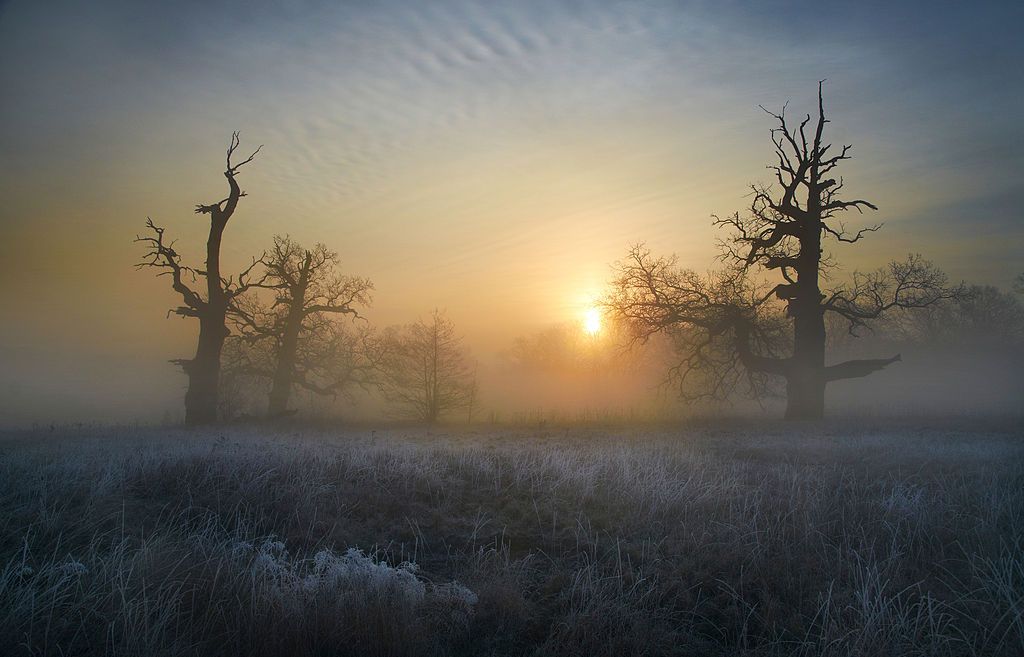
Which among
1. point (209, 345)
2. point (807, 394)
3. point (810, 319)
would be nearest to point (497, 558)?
point (807, 394)

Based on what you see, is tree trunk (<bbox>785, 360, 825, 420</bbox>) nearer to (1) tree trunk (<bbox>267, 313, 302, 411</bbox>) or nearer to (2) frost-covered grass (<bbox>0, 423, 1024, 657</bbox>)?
(2) frost-covered grass (<bbox>0, 423, 1024, 657</bbox>)

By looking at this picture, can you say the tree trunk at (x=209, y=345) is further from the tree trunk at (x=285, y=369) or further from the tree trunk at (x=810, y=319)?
the tree trunk at (x=810, y=319)

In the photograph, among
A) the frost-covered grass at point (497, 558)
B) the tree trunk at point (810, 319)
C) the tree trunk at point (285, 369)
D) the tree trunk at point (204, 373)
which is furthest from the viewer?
the tree trunk at point (285, 369)

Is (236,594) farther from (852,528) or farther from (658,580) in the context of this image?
(852,528)

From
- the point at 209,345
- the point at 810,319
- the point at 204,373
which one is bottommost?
the point at 204,373

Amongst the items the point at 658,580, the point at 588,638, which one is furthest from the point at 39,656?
the point at 658,580

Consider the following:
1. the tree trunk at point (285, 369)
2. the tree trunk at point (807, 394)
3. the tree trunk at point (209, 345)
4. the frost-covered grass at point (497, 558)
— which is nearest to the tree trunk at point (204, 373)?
the tree trunk at point (209, 345)

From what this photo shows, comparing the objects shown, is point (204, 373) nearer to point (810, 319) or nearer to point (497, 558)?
point (497, 558)

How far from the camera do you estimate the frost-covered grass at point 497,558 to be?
12.7ft

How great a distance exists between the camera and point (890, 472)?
8547mm

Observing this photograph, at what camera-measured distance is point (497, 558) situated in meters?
5.09

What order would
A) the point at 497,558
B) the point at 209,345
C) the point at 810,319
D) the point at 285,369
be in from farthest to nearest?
the point at 285,369
the point at 209,345
the point at 810,319
the point at 497,558

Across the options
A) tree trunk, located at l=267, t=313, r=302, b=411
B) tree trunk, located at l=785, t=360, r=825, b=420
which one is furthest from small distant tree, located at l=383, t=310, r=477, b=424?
tree trunk, located at l=785, t=360, r=825, b=420

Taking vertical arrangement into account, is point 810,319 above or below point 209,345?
above
